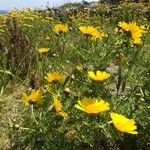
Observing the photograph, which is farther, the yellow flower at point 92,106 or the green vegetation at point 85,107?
the green vegetation at point 85,107

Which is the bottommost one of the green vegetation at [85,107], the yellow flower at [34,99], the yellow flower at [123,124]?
the green vegetation at [85,107]

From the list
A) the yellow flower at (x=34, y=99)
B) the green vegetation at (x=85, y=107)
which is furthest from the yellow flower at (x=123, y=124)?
the yellow flower at (x=34, y=99)

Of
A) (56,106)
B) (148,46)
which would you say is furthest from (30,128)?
Result: (148,46)

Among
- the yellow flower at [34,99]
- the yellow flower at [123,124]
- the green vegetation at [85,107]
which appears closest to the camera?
the yellow flower at [123,124]

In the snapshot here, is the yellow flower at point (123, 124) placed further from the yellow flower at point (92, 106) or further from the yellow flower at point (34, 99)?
the yellow flower at point (34, 99)

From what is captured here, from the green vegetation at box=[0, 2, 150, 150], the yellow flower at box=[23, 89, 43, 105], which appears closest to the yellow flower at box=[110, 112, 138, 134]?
the green vegetation at box=[0, 2, 150, 150]

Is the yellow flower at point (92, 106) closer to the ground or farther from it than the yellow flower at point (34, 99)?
farther from it

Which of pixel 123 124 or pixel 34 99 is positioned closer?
pixel 123 124

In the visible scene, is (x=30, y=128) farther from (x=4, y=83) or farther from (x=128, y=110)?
(x=4, y=83)

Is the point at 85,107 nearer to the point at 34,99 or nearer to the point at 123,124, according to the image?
the point at 123,124

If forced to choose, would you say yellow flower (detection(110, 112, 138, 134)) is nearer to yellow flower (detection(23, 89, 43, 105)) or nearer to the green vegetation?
the green vegetation

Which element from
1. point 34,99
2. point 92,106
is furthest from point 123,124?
point 34,99

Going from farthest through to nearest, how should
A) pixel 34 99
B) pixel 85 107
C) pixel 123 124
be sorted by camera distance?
1. pixel 34 99
2. pixel 85 107
3. pixel 123 124

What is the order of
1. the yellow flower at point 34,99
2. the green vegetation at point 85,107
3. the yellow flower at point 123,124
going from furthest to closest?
1. the yellow flower at point 34,99
2. the green vegetation at point 85,107
3. the yellow flower at point 123,124
